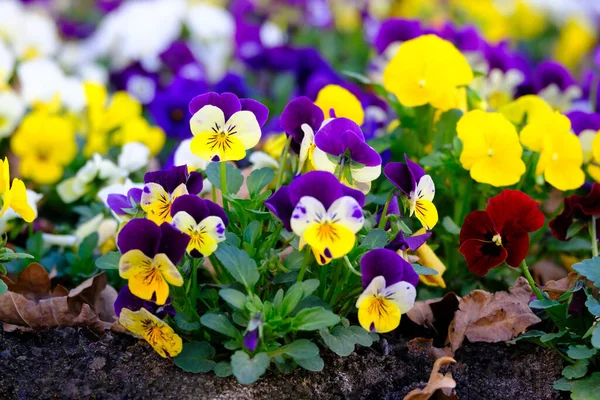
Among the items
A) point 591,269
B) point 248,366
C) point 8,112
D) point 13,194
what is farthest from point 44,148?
point 591,269

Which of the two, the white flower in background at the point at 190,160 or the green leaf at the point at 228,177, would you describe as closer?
the green leaf at the point at 228,177

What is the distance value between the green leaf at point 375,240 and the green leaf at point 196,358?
360 mm

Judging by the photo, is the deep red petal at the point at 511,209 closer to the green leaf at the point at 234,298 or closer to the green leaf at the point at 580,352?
the green leaf at the point at 580,352

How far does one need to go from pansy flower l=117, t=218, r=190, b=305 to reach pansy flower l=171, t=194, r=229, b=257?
0.03 m

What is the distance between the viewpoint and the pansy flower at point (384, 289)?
134 cm

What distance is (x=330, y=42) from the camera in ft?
13.5

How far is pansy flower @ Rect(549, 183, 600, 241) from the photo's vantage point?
5.64ft

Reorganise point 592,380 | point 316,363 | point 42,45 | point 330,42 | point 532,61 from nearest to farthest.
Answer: point 316,363 < point 592,380 < point 42,45 < point 330,42 < point 532,61

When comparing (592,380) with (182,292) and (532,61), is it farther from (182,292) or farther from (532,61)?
(532,61)

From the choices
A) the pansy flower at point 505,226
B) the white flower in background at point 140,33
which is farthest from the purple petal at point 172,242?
the white flower in background at point 140,33

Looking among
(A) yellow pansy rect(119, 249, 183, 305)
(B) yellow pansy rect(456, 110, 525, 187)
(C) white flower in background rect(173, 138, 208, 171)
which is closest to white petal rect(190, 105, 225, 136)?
(A) yellow pansy rect(119, 249, 183, 305)

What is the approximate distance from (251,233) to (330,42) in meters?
2.80

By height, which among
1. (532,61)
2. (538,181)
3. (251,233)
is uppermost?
(251,233)

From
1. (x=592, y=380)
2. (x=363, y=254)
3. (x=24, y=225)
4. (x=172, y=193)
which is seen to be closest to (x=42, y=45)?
(x=24, y=225)
